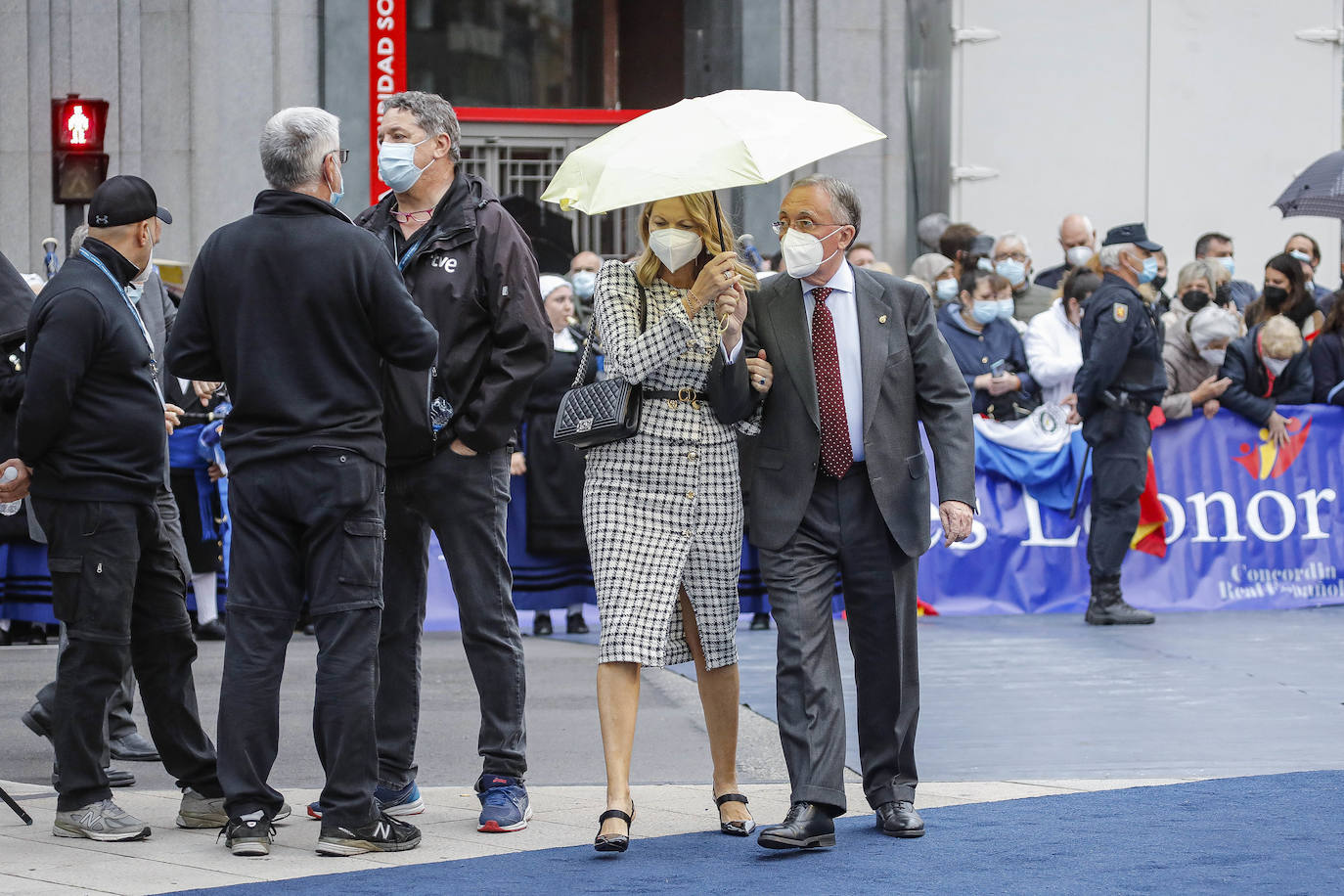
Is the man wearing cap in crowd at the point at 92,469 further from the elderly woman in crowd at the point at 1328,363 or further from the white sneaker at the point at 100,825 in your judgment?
the elderly woman in crowd at the point at 1328,363

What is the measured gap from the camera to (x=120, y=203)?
6398mm

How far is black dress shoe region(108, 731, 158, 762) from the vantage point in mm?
7840

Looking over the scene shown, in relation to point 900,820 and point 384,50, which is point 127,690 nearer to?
point 900,820

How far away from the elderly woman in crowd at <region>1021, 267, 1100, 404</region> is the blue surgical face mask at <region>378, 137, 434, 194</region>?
6991 millimetres

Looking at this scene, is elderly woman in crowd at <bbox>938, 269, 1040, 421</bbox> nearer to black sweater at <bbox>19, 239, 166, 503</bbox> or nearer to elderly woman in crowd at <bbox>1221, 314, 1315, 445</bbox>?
elderly woman in crowd at <bbox>1221, 314, 1315, 445</bbox>

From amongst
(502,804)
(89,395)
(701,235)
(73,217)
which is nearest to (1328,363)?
(701,235)

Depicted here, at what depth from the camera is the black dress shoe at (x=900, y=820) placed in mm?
Answer: 6211

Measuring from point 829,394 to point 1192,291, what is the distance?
768cm

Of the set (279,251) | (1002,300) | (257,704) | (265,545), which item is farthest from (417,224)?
(1002,300)

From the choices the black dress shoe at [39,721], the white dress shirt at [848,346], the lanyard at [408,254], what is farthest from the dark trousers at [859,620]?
the black dress shoe at [39,721]

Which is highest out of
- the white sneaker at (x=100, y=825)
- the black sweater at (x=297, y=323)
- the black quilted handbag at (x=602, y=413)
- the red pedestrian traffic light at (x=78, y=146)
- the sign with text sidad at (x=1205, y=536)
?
the red pedestrian traffic light at (x=78, y=146)

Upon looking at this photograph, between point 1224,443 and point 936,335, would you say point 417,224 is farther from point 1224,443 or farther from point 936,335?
point 1224,443

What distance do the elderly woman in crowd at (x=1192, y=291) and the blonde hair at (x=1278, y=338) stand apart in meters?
0.58

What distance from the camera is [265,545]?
602 cm
